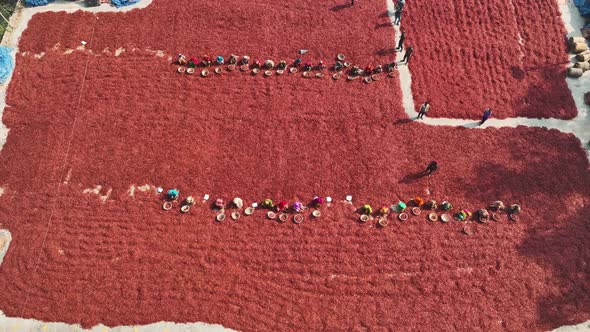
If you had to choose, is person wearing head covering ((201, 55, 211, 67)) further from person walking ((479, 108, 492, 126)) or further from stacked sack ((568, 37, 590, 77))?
stacked sack ((568, 37, 590, 77))

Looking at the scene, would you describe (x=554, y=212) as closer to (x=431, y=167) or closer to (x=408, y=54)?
(x=431, y=167)

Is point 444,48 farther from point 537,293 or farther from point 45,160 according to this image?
point 45,160

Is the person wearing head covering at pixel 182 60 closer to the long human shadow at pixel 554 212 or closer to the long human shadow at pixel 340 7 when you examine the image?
the long human shadow at pixel 340 7

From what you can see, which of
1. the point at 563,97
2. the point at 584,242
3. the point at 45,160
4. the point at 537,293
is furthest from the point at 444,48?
the point at 45,160

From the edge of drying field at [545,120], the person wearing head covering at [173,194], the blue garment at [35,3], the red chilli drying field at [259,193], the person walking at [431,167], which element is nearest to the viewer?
the red chilli drying field at [259,193]

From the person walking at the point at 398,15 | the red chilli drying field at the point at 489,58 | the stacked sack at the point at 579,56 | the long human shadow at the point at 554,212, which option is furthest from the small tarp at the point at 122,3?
the stacked sack at the point at 579,56

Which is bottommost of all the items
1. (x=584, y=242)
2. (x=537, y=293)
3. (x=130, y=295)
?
(x=130, y=295)

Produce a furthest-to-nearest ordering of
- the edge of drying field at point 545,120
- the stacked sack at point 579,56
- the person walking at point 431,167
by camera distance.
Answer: the stacked sack at point 579,56 → the edge of drying field at point 545,120 → the person walking at point 431,167

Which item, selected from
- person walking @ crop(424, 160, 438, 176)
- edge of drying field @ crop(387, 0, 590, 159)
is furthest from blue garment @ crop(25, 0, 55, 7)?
person walking @ crop(424, 160, 438, 176)
